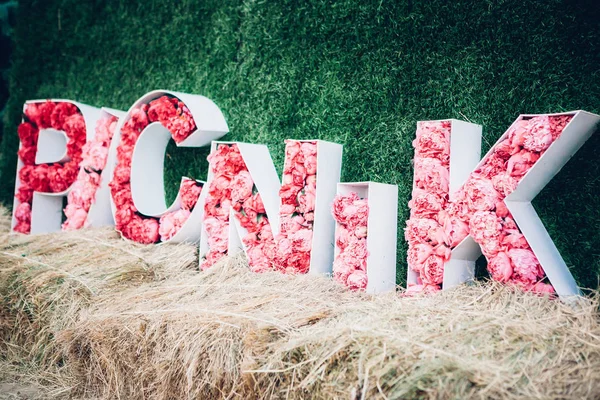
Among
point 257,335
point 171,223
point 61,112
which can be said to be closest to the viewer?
point 257,335

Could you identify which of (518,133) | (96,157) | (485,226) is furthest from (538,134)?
(96,157)

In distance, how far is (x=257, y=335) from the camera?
1981mm

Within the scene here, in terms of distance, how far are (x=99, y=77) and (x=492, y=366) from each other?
3.85m

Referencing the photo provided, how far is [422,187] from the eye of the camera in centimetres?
248

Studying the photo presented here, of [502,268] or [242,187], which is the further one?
[242,187]

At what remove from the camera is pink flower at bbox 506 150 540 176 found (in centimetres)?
215

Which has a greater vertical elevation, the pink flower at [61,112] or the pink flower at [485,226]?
the pink flower at [61,112]

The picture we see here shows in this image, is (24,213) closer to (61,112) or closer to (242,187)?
(61,112)

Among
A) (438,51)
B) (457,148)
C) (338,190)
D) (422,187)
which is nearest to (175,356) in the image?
(338,190)

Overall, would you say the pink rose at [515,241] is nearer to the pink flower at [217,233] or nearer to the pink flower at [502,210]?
the pink flower at [502,210]

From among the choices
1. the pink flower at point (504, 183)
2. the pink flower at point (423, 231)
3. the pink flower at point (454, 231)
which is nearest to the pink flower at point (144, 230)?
the pink flower at point (423, 231)

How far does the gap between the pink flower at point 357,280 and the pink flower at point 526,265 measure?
0.64 m

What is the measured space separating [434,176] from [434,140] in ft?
0.48

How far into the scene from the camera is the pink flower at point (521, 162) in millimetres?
2152
